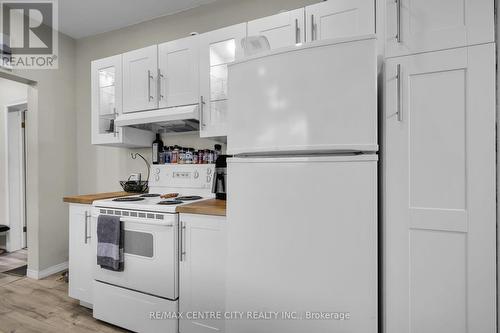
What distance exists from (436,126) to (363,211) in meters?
0.46

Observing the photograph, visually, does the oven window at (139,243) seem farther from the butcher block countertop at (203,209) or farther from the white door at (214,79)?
the white door at (214,79)

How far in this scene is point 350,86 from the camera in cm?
113

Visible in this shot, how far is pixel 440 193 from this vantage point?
1081mm

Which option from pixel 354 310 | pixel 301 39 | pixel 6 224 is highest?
pixel 301 39

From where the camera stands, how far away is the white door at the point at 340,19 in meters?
1.59

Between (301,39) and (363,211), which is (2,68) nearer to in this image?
(301,39)

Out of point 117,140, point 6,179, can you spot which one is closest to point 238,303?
point 117,140

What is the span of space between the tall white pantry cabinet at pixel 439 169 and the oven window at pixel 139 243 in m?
1.43

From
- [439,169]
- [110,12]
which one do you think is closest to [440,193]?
[439,169]

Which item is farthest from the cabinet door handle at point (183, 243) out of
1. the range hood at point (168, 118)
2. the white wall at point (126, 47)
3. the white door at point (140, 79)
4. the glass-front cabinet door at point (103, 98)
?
the glass-front cabinet door at point (103, 98)

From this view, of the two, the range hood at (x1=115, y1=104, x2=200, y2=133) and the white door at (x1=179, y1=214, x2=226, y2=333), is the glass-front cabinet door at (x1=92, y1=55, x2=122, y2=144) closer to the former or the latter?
the range hood at (x1=115, y1=104, x2=200, y2=133)

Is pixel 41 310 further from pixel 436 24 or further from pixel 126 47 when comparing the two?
pixel 436 24

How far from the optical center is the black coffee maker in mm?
2090

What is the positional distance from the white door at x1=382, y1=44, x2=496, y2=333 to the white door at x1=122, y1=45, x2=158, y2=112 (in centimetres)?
189
